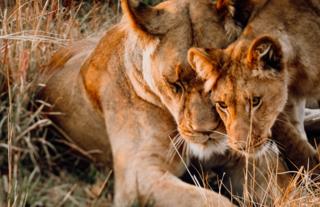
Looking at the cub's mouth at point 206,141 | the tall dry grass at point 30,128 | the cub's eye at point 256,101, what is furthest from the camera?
the tall dry grass at point 30,128

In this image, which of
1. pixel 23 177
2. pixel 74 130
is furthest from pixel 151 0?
pixel 23 177

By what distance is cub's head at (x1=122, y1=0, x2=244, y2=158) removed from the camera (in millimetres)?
3486

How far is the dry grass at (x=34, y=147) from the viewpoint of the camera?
11.7 ft

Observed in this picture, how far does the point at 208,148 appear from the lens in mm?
3627

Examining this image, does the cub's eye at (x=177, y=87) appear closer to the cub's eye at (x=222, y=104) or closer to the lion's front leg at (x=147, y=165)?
the cub's eye at (x=222, y=104)

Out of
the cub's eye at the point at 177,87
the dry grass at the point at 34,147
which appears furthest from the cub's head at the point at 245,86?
the dry grass at the point at 34,147

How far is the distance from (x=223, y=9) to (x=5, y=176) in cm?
107

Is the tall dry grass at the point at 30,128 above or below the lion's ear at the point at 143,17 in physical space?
below

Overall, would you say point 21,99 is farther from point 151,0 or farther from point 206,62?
point 151,0

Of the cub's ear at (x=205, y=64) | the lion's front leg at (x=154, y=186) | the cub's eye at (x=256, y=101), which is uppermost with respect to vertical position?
the cub's ear at (x=205, y=64)

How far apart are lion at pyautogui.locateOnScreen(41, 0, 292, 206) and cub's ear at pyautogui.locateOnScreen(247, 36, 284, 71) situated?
0.77 feet

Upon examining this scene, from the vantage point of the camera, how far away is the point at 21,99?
4.11m

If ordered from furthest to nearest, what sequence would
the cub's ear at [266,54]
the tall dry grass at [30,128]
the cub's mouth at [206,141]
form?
1. the tall dry grass at [30,128]
2. the cub's mouth at [206,141]
3. the cub's ear at [266,54]

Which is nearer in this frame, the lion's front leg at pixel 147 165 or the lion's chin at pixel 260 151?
the lion's chin at pixel 260 151
